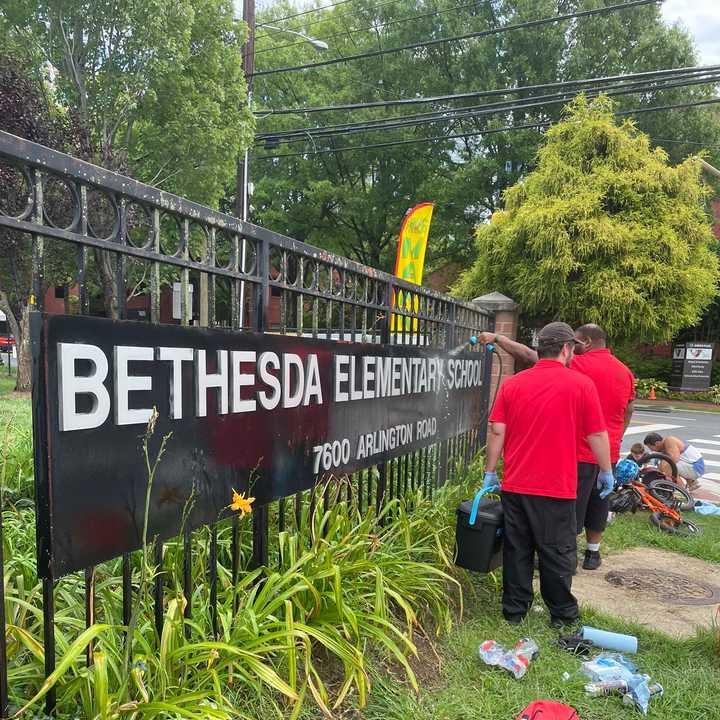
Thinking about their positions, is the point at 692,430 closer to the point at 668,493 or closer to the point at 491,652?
the point at 668,493

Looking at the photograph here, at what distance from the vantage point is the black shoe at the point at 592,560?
4.37 meters

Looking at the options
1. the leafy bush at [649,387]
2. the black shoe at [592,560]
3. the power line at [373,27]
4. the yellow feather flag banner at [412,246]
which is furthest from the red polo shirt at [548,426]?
the leafy bush at [649,387]

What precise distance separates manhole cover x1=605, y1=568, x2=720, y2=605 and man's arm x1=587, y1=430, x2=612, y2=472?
46.2 inches

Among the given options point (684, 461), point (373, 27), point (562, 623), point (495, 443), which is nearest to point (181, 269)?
point (495, 443)

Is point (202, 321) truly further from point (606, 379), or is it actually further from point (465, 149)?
point (465, 149)

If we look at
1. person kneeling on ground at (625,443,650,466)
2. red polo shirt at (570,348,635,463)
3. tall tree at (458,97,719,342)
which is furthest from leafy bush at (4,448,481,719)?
tall tree at (458,97,719,342)

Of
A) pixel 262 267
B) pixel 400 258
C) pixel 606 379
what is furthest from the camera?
pixel 400 258

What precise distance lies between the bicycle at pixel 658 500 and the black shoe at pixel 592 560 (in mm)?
1288

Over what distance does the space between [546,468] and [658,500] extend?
3150mm

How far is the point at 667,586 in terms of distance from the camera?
4.07 meters

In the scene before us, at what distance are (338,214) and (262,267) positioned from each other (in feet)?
72.6

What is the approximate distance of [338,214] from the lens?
2378 cm

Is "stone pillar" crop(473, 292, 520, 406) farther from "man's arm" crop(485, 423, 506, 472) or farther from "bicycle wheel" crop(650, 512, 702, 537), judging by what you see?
"man's arm" crop(485, 423, 506, 472)

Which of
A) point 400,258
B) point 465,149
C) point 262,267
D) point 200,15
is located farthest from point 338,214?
point 262,267
